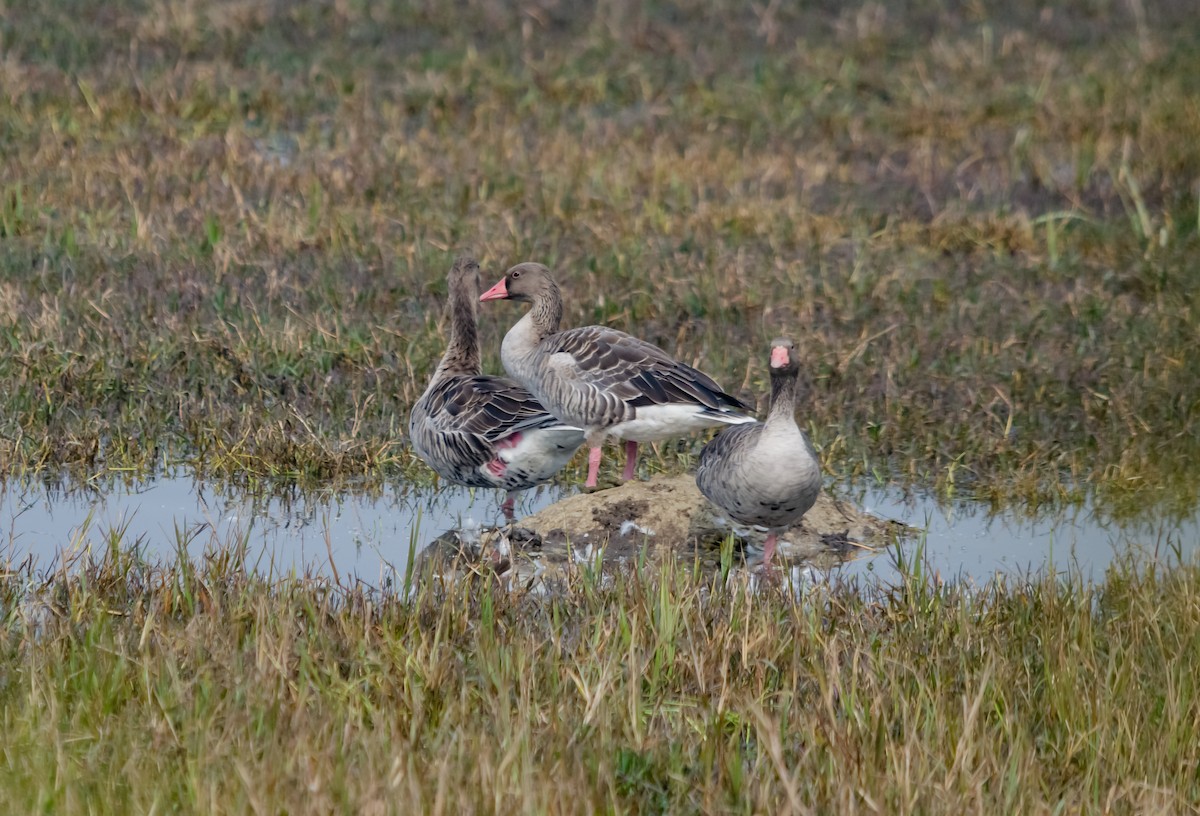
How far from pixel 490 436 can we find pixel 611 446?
4.64 ft

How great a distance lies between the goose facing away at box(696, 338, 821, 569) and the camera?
22.7 ft

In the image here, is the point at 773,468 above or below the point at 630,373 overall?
below

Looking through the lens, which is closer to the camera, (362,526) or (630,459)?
(362,526)

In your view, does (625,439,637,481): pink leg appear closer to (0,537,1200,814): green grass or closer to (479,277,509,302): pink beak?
(479,277,509,302): pink beak

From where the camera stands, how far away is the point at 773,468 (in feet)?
22.6

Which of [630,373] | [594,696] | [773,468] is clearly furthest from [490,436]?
[594,696]

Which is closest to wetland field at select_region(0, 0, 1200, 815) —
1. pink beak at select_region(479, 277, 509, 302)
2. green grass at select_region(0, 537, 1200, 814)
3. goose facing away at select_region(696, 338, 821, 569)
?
green grass at select_region(0, 537, 1200, 814)

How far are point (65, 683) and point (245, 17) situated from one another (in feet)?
45.0

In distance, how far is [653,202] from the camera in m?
13.1

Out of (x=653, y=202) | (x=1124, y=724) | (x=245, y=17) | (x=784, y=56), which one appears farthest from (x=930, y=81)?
(x=1124, y=724)

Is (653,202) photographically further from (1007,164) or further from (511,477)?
(511,477)

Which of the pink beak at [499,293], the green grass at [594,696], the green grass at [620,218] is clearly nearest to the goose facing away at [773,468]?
the green grass at [594,696]

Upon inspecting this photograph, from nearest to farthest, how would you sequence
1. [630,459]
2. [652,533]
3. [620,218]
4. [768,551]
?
[768,551] < [652,533] < [630,459] < [620,218]

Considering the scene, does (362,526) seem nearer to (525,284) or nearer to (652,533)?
(652,533)
